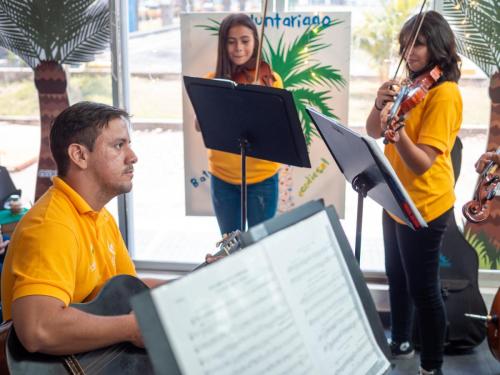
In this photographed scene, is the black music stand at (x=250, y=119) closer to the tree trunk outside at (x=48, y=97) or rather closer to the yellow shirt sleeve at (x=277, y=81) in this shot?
the yellow shirt sleeve at (x=277, y=81)

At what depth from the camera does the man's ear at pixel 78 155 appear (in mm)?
1656

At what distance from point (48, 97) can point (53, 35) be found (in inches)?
10.8

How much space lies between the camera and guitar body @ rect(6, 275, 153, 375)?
1409 millimetres

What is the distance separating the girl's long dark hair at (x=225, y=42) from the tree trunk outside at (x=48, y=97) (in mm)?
774

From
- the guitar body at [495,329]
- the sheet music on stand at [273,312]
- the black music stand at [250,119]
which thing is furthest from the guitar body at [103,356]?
the guitar body at [495,329]

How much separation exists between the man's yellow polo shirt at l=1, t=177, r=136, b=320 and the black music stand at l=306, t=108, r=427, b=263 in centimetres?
69

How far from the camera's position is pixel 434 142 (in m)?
2.12

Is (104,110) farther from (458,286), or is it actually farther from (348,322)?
(458,286)

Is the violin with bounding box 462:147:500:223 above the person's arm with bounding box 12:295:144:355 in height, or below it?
above

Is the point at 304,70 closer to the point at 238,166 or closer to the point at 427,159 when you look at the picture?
the point at 238,166

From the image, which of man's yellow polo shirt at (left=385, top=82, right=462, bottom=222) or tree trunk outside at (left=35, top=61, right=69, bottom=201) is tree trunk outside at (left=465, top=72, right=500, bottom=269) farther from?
tree trunk outside at (left=35, top=61, right=69, bottom=201)

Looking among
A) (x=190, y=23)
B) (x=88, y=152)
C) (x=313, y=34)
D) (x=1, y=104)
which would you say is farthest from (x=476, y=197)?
(x=1, y=104)

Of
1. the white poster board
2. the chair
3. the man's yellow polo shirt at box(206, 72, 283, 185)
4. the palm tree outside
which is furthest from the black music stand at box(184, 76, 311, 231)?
the chair

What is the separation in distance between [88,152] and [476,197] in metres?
1.22
